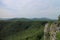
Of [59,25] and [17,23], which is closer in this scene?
[59,25]

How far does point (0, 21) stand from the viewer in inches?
3406

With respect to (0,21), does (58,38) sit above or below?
below

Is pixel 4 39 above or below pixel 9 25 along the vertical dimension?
below

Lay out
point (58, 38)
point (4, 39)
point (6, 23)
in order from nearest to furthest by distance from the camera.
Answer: point (58, 38) < point (4, 39) < point (6, 23)

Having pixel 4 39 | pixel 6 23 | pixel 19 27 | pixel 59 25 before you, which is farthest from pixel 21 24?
pixel 59 25

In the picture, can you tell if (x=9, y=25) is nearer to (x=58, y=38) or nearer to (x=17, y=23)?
(x=17, y=23)

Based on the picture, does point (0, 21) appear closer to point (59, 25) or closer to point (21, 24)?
point (21, 24)

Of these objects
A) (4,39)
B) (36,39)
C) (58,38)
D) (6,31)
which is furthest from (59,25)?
(6,31)

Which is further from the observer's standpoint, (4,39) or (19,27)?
(19,27)

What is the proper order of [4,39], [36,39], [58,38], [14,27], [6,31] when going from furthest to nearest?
1. [14,27]
2. [6,31]
3. [4,39]
4. [36,39]
5. [58,38]

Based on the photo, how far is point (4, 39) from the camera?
6594 centimetres

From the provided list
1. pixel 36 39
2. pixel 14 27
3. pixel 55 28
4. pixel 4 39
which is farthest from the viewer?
pixel 14 27

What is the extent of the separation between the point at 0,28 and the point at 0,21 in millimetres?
4971

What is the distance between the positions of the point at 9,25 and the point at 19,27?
628 centimetres
